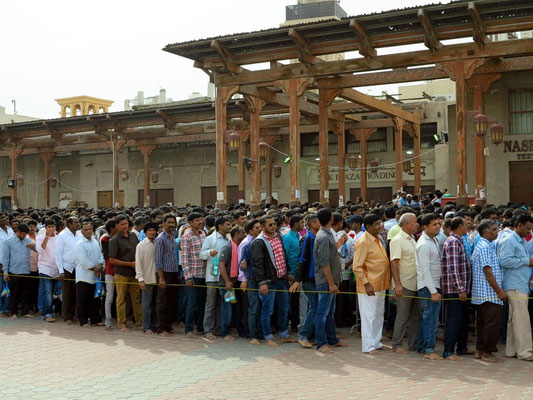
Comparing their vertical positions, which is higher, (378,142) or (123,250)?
(378,142)

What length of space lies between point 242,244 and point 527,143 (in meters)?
17.4

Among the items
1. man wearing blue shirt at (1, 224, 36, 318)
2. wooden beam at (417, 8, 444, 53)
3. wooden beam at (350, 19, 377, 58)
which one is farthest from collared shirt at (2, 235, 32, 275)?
wooden beam at (417, 8, 444, 53)

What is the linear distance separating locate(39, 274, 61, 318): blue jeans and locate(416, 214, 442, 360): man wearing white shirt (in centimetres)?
625

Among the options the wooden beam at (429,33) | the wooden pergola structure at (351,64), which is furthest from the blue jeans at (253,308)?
the wooden beam at (429,33)

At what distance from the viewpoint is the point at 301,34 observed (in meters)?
17.1

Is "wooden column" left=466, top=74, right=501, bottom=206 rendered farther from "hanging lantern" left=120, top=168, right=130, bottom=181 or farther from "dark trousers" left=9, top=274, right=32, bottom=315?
"hanging lantern" left=120, top=168, right=130, bottom=181

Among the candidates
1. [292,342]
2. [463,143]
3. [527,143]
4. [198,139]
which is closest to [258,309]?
[292,342]

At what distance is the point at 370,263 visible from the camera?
7922 millimetres

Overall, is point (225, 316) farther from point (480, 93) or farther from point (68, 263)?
point (480, 93)

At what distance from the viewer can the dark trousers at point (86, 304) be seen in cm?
995

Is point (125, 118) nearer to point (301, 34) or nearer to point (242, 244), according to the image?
point (301, 34)

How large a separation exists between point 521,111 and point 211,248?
58.1 ft

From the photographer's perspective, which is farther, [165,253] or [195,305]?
[165,253]

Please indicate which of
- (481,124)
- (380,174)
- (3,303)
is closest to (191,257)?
(3,303)
